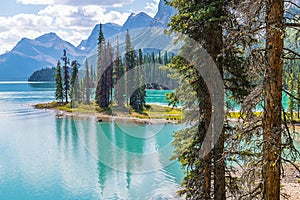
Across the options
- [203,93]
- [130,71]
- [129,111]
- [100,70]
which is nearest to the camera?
[203,93]

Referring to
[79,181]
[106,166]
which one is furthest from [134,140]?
[79,181]

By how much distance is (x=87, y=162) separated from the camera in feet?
103

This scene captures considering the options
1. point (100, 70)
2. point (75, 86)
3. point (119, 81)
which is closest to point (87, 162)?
point (119, 81)

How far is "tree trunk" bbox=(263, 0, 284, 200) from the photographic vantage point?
5.30m

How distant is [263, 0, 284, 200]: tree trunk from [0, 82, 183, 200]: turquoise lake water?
16.7 metres

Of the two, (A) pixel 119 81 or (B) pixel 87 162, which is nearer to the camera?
(B) pixel 87 162

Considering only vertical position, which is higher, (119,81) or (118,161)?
(119,81)

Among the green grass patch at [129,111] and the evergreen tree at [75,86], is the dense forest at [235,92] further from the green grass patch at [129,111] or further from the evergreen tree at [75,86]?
the evergreen tree at [75,86]

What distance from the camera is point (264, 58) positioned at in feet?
17.9

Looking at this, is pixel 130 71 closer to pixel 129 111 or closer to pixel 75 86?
pixel 129 111

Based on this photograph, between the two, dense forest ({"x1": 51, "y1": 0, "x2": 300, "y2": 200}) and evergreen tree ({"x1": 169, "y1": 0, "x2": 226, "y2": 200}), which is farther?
evergreen tree ({"x1": 169, "y1": 0, "x2": 226, "y2": 200})

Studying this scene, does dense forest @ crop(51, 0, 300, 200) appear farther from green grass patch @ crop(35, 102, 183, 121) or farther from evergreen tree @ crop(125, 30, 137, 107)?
evergreen tree @ crop(125, 30, 137, 107)

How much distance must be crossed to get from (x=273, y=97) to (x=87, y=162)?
28073mm

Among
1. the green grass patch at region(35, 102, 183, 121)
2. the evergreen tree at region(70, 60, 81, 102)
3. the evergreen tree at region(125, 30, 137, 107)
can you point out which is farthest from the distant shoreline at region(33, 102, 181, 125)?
the evergreen tree at region(70, 60, 81, 102)
